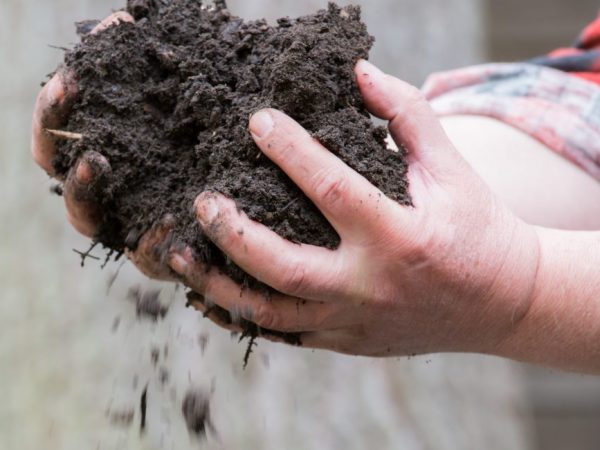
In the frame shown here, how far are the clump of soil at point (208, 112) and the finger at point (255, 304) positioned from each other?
22 mm

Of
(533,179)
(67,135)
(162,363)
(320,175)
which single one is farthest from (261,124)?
(162,363)

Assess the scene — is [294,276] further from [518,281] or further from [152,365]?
[152,365]

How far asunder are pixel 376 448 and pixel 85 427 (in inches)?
31.7

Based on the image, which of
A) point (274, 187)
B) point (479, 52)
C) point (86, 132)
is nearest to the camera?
point (274, 187)

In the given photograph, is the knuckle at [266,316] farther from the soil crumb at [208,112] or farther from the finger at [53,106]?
the finger at [53,106]

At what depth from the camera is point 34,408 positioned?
7.75ft

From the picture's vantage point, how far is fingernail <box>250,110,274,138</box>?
45.0 inches

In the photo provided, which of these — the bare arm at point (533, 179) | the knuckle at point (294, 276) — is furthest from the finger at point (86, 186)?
the bare arm at point (533, 179)

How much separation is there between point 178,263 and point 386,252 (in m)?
0.31

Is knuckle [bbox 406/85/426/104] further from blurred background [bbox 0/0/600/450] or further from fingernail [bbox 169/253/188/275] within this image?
blurred background [bbox 0/0/600/450]

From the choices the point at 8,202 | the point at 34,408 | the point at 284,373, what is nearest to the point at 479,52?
the point at 284,373

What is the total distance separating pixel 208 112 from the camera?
1279 mm

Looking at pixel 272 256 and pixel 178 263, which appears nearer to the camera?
pixel 272 256

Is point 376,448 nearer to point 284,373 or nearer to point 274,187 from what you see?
point 284,373
